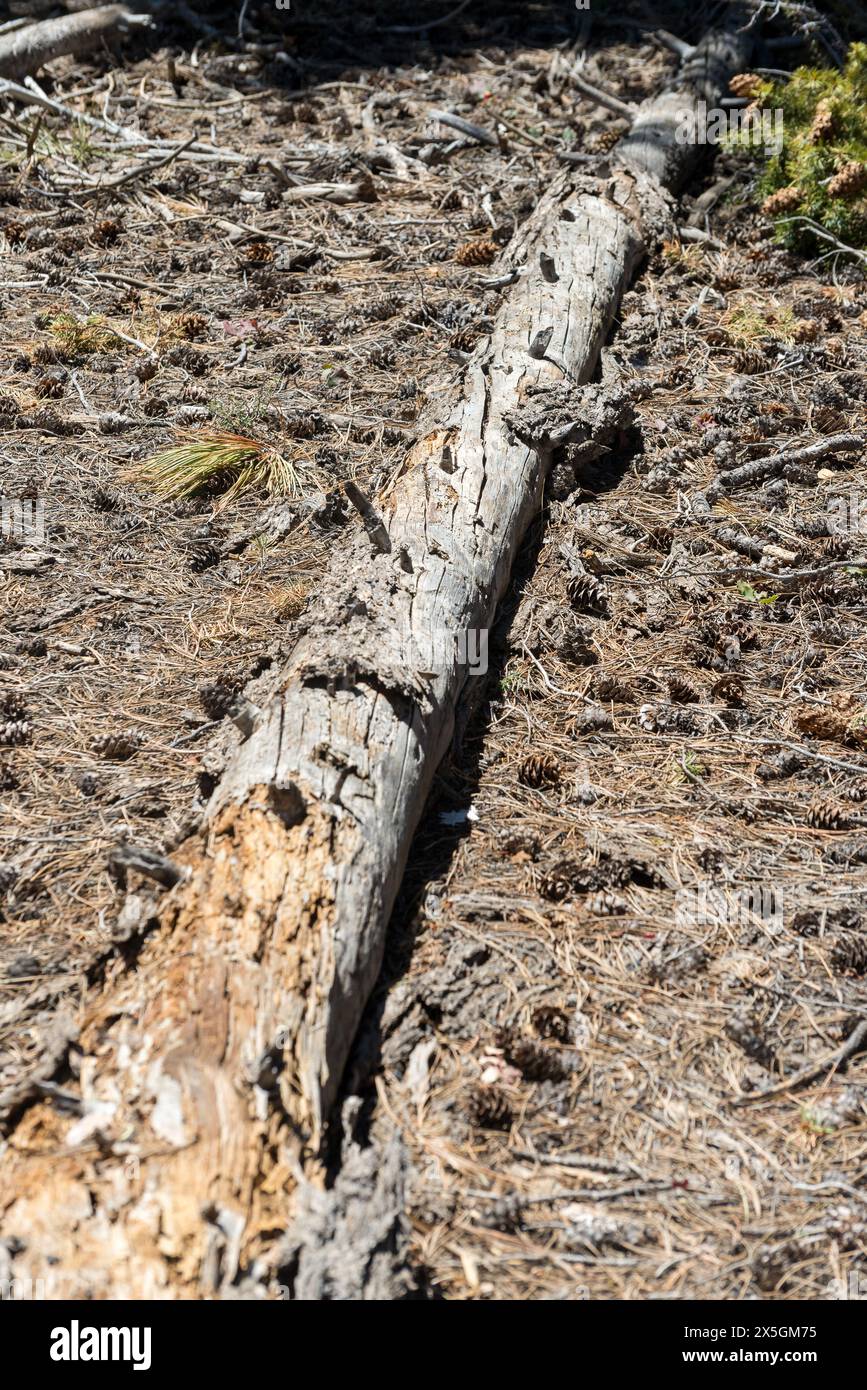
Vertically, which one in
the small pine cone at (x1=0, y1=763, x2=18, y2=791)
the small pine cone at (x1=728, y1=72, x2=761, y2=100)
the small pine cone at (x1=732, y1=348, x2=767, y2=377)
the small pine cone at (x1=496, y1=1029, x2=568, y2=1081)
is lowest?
the small pine cone at (x1=496, y1=1029, x2=568, y2=1081)

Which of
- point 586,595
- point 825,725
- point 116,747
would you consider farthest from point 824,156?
point 116,747

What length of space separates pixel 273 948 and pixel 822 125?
→ 200 inches

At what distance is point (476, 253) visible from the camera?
565cm

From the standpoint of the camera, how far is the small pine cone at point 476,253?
222 inches

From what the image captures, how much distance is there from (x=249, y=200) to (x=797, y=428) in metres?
3.39

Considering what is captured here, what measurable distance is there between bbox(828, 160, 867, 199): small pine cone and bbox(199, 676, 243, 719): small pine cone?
13.1ft

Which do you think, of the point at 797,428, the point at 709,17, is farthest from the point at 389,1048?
the point at 709,17

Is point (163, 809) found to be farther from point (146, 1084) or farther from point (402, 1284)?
point (402, 1284)

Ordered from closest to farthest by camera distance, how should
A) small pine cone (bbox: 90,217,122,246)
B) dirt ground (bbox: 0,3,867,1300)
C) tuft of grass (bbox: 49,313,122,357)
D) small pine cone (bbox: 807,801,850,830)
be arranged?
dirt ground (bbox: 0,3,867,1300) < small pine cone (bbox: 807,801,850,830) < tuft of grass (bbox: 49,313,122,357) < small pine cone (bbox: 90,217,122,246)

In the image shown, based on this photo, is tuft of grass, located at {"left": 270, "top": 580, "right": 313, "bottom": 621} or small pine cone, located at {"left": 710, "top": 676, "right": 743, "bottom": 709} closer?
small pine cone, located at {"left": 710, "top": 676, "right": 743, "bottom": 709}

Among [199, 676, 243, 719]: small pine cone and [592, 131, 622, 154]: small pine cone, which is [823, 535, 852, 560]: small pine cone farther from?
[592, 131, 622, 154]: small pine cone

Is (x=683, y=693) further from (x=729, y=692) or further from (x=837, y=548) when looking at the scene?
(x=837, y=548)

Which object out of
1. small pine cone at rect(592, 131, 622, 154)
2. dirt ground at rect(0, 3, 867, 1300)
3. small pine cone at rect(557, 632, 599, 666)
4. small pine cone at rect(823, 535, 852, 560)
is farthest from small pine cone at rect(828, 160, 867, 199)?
small pine cone at rect(557, 632, 599, 666)

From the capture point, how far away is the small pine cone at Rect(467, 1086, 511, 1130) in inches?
89.0
